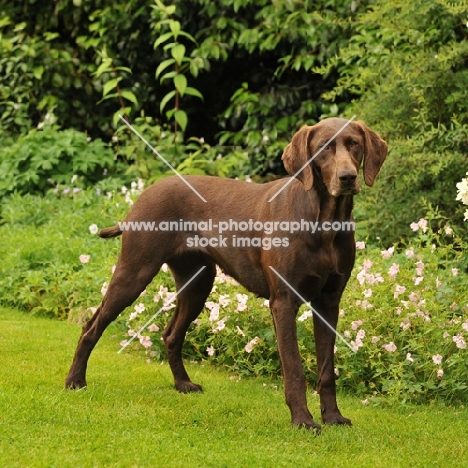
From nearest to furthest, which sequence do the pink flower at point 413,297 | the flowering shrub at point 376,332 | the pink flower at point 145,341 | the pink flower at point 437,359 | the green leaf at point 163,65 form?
the pink flower at point 437,359 → the flowering shrub at point 376,332 → the pink flower at point 413,297 → the pink flower at point 145,341 → the green leaf at point 163,65

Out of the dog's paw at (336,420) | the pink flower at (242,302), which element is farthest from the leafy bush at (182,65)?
the dog's paw at (336,420)

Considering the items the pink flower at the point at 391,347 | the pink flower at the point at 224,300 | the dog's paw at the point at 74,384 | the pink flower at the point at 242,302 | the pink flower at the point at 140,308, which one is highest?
the pink flower at the point at 391,347

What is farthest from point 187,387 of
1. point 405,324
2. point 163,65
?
point 163,65

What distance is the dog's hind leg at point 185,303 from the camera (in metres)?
5.74

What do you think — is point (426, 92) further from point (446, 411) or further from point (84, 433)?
point (84, 433)

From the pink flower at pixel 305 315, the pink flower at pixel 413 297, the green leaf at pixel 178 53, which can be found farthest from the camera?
the green leaf at pixel 178 53

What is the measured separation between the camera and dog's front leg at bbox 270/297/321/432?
472 centimetres

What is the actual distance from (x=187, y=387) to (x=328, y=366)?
3.78 ft

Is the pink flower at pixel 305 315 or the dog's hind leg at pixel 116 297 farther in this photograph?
the pink flower at pixel 305 315

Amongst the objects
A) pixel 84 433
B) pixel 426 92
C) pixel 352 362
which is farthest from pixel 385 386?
pixel 426 92

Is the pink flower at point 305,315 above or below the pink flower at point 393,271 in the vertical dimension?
below

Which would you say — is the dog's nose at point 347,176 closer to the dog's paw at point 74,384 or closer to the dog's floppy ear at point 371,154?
the dog's floppy ear at point 371,154

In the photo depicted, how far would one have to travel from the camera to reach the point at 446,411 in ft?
17.7

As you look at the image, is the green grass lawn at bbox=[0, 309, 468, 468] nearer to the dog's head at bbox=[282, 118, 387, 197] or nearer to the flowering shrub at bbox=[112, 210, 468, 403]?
the flowering shrub at bbox=[112, 210, 468, 403]
